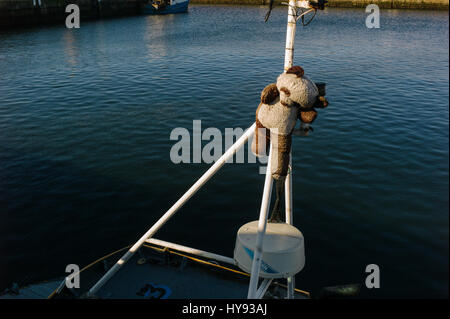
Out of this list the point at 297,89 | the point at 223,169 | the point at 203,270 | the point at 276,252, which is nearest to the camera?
the point at 297,89

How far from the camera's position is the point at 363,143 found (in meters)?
23.8

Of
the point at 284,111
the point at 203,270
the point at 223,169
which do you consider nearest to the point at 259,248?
the point at 284,111

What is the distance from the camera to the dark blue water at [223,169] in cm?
1459

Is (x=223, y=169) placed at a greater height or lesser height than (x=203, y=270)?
lesser

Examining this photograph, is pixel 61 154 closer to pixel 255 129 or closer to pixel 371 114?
pixel 255 129

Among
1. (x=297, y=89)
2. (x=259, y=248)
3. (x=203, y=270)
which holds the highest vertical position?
(x=297, y=89)

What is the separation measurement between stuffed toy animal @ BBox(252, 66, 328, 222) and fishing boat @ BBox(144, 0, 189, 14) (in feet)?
347

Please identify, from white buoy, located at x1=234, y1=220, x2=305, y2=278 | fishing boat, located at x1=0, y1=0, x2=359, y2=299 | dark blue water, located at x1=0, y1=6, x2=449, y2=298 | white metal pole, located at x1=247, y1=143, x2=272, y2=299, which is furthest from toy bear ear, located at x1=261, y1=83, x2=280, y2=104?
dark blue water, located at x1=0, y1=6, x2=449, y2=298

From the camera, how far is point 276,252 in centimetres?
702

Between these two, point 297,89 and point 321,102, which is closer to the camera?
point 297,89

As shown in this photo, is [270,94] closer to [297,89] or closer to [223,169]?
[297,89]

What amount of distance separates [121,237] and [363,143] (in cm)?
1686

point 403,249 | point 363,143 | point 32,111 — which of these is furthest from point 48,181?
point 363,143

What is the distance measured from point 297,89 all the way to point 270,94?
0.58 m
